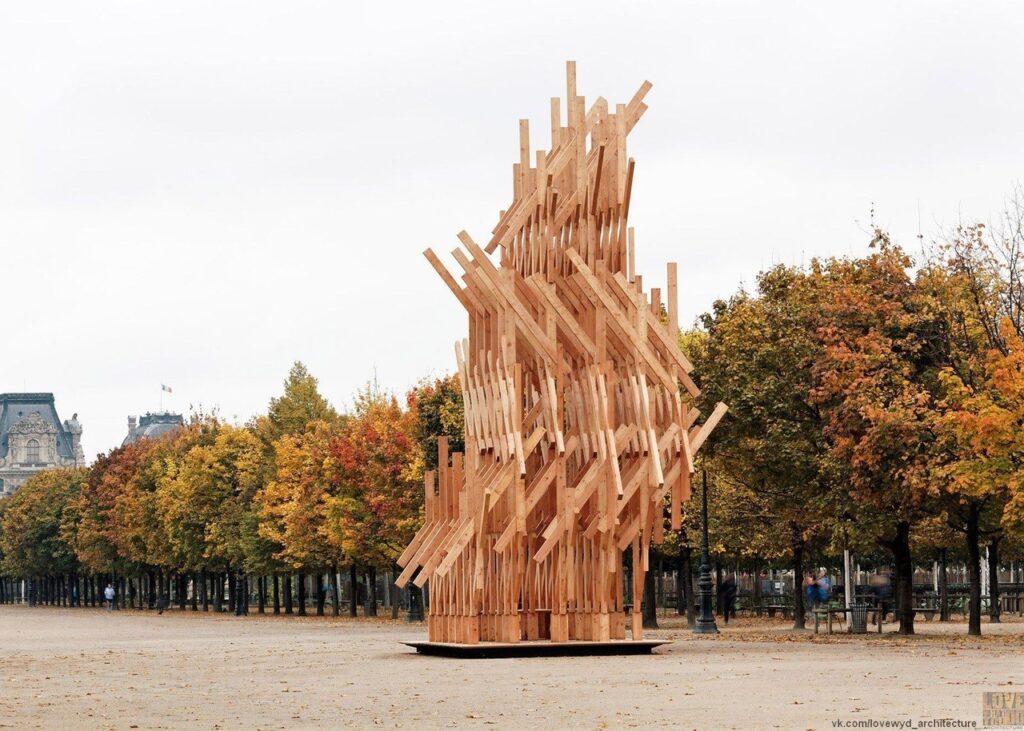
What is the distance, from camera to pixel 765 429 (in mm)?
47219

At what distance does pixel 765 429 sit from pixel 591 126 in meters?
12.0

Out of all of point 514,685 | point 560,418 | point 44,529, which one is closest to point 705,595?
point 560,418

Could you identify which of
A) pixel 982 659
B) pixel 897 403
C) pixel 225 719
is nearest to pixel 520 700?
pixel 225 719

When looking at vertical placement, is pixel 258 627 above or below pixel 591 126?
below

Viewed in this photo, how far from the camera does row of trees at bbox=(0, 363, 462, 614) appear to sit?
72.9 m

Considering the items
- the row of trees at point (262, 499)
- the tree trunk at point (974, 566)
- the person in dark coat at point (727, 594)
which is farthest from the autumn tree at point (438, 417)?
the tree trunk at point (974, 566)

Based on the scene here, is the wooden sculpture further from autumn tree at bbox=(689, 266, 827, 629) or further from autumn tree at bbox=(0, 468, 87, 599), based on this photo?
autumn tree at bbox=(0, 468, 87, 599)

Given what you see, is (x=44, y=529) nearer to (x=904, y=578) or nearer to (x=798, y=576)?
(x=798, y=576)

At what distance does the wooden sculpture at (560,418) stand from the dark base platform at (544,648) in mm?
390

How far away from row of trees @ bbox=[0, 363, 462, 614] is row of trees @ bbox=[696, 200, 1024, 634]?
2113cm

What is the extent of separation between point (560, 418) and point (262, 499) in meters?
52.6

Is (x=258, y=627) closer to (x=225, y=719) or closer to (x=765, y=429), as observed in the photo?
(x=765, y=429)

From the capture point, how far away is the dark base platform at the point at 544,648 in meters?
35.2

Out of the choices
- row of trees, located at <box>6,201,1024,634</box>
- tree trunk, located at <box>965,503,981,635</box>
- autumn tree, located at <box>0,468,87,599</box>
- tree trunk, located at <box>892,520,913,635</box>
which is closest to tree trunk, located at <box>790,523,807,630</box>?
row of trees, located at <box>6,201,1024,634</box>
